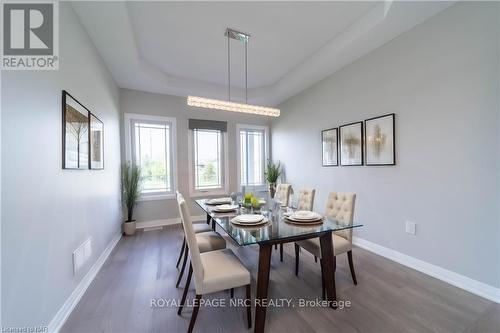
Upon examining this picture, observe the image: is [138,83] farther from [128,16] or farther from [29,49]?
[29,49]

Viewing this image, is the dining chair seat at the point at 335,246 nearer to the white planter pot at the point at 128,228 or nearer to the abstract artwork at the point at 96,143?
the abstract artwork at the point at 96,143

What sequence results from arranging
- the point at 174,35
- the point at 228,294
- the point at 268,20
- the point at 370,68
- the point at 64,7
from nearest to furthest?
the point at 64,7
the point at 228,294
the point at 268,20
the point at 174,35
the point at 370,68

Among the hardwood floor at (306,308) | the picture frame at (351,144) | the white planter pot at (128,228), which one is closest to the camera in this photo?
the hardwood floor at (306,308)

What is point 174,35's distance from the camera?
8.70 ft

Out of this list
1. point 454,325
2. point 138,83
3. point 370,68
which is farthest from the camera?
point 138,83

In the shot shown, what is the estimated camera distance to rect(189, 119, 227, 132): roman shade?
4.34 metres

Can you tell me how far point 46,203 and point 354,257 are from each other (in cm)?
325

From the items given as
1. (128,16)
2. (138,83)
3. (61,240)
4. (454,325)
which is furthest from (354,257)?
(138,83)

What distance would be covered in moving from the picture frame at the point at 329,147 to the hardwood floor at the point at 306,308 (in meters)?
1.58

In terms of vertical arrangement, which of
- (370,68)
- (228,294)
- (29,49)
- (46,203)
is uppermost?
(370,68)

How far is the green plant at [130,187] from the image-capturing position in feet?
12.0

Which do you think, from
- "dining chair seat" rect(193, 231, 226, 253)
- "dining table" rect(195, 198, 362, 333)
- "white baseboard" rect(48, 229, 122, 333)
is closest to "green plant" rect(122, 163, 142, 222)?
"white baseboard" rect(48, 229, 122, 333)

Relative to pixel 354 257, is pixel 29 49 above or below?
above

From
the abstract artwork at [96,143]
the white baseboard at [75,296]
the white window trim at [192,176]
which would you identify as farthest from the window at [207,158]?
the white baseboard at [75,296]
